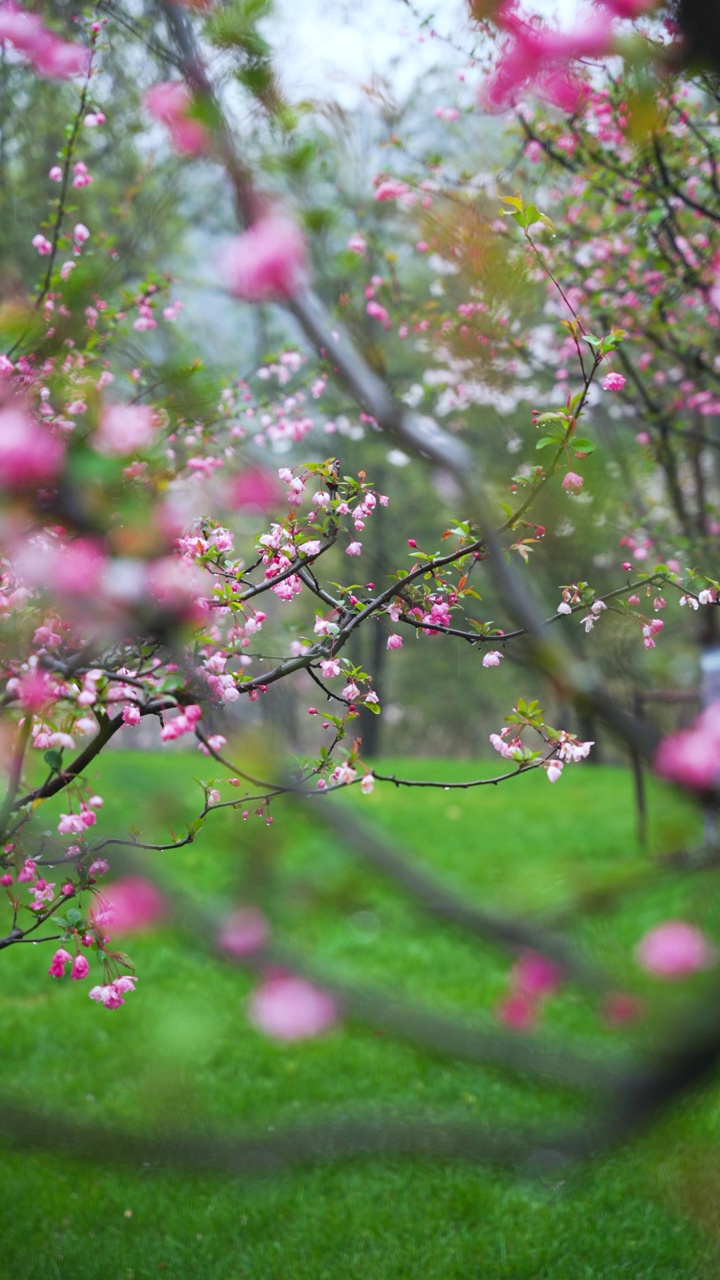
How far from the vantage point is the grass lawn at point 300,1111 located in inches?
41.4

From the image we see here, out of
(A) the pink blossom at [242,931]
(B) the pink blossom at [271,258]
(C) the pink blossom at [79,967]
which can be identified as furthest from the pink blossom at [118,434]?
(C) the pink blossom at [79,967]

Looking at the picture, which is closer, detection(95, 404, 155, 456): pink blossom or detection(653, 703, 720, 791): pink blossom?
detection(653, 703, 720, 791): pink blossom

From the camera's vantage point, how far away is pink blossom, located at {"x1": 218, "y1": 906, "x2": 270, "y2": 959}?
65 centimetres

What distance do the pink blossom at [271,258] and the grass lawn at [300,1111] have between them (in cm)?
54

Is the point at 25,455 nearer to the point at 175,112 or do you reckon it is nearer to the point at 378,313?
the point at 175,112

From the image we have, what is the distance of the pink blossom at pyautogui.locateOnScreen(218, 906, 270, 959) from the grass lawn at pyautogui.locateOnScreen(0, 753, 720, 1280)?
0.07m

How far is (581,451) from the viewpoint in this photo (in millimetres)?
1873

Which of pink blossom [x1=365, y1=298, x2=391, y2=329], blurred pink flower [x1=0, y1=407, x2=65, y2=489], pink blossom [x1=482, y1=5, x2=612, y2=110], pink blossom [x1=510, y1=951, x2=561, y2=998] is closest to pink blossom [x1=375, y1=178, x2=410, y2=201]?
pink blossom [x1=365, y1=298, x2=391, y2=329]

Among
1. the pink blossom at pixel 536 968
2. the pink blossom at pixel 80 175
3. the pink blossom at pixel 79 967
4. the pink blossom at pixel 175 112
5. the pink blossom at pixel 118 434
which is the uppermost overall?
the pink blossom at pixel 80 175

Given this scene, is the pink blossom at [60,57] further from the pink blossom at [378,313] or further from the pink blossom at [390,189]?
the pink blossom at [378,313]

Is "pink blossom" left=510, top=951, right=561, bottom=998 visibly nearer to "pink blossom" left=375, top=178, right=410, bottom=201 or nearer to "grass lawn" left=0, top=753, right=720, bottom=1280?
"grass lawn" left=0, top=753, right=720, bottom=1280

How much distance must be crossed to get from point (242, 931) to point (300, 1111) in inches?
155

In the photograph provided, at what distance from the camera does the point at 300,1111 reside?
4164 mm

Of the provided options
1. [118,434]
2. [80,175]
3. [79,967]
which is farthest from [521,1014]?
[80,175]
